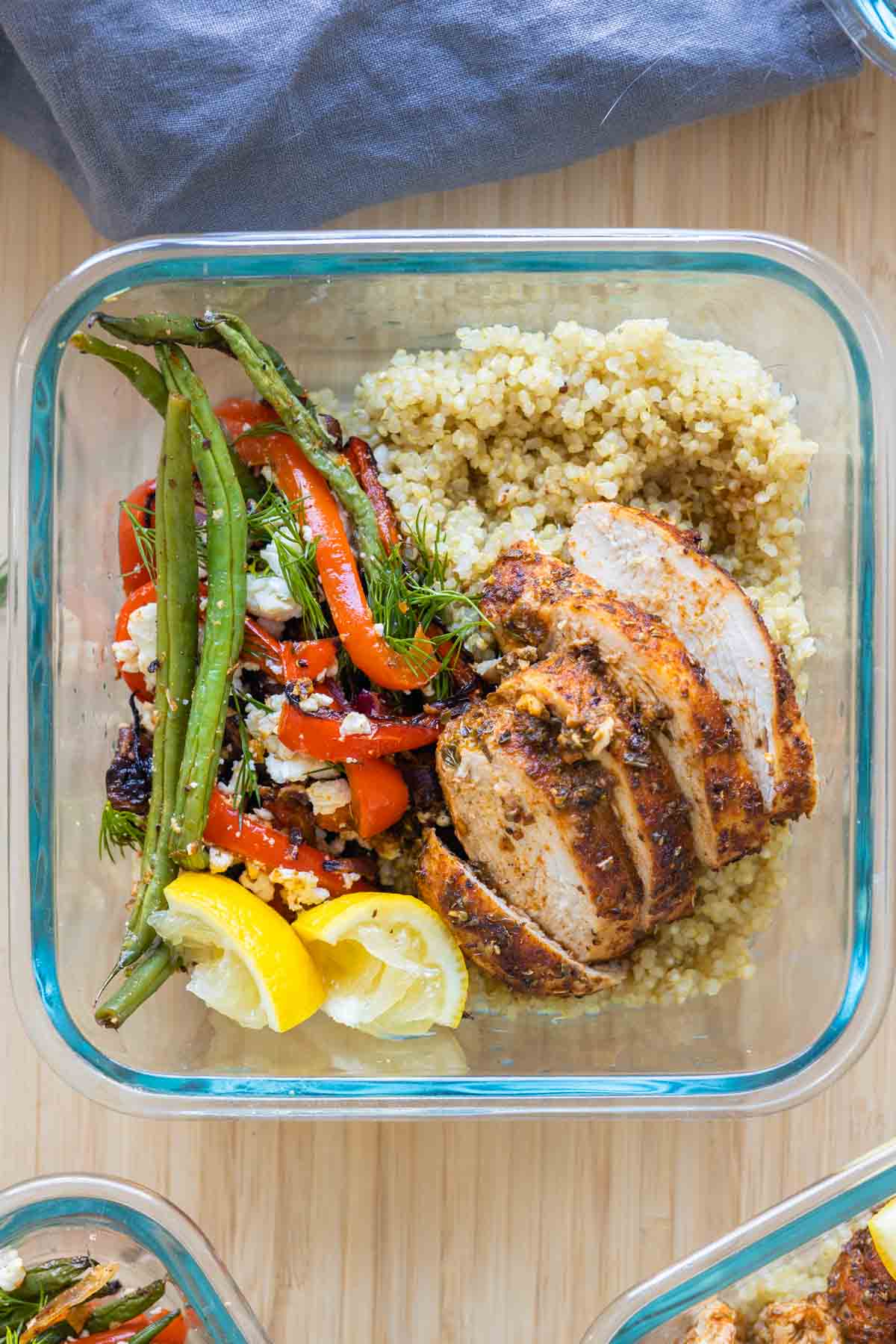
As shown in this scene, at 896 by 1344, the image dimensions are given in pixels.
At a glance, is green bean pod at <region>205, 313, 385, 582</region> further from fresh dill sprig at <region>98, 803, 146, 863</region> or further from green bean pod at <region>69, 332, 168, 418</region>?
fresh dill sprig at <region>98, 803, 146, 863</region>

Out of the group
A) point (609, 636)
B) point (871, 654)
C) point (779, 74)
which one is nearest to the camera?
point (609, 636)

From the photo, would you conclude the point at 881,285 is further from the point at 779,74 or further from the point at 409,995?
the point at 409,995

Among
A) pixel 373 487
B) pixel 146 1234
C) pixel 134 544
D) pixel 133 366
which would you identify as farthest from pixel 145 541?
pixel 146 1234

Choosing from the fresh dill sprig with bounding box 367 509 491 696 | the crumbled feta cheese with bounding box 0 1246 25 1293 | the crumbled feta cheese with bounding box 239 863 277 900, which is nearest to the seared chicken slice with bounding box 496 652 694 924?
the fresh dill sprig with bounding box 367 509 491 696

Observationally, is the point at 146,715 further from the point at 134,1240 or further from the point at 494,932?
the point at 134,1240

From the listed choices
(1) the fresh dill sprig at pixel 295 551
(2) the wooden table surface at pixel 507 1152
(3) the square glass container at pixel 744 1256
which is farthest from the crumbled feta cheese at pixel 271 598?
(3) the square glass container at pixel 744 1256

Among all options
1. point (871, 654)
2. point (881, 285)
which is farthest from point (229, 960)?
point (881, 285)
